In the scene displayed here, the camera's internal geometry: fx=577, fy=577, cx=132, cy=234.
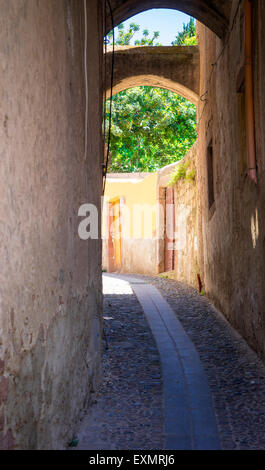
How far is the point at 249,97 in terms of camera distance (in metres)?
5.95

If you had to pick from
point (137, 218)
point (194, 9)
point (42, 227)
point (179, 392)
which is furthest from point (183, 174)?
point (42, 227)

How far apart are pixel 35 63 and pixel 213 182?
24.5ft

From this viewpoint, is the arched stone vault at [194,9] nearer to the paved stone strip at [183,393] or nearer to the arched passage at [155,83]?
the arched passage at [155,83]

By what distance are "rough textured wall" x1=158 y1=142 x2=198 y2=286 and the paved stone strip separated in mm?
4500

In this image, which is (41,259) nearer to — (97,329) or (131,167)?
(97,329)

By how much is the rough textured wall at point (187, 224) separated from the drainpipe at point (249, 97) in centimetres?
599

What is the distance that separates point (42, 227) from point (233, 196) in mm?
5074

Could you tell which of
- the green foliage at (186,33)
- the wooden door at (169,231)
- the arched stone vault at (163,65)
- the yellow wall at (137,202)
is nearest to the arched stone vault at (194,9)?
the arched stone vault at (163,65)

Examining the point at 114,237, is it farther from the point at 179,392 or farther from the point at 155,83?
the point at 179,392

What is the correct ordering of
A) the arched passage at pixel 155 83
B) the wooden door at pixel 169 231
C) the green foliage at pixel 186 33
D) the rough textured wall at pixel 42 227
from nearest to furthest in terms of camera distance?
the rough textured wall at pixel 42 227
the arched passage at pixel 155 83
the wooden door at pixel 169 231
the green foliage at pixel 186 33

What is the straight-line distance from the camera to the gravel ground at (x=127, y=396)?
148 inches

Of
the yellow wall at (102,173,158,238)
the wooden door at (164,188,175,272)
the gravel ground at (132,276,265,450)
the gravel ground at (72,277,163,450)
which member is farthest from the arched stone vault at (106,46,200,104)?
the gravel ground at (72,277,163,450)
